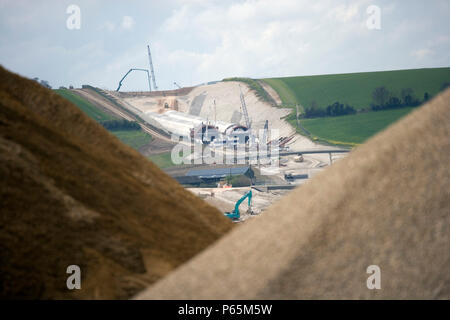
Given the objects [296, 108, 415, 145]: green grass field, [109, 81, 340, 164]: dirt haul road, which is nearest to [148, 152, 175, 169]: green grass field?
[109, 81, 340, 164]: dirt haul road

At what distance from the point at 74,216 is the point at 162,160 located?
59781mm

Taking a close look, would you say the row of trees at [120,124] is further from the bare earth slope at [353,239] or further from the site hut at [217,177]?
the bare earth slope at [353,239]

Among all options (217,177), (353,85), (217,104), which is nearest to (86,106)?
(217,104)

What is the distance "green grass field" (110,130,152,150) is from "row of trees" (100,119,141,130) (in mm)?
735

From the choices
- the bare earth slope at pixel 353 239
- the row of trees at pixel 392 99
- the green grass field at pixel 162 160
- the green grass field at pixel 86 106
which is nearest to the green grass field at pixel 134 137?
the green grass field at pixel 162 160

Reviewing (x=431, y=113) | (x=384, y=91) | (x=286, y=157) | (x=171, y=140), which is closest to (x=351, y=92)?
(x=384, y=91)

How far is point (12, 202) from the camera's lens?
7184mm

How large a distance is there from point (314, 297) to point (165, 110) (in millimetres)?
81690

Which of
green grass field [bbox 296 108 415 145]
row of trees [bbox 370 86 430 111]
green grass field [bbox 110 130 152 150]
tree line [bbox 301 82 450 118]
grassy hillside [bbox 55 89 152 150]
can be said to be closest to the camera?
green grass field [bbox 296 108 415 145]

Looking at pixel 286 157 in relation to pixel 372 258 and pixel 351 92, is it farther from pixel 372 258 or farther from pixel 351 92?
pixel 372 258

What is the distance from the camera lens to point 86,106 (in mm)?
77688

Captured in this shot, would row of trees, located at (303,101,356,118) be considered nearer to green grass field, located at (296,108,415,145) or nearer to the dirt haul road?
green grass field, located at (296,108,415,145)

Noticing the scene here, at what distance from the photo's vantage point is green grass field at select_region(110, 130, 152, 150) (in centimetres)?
6869
